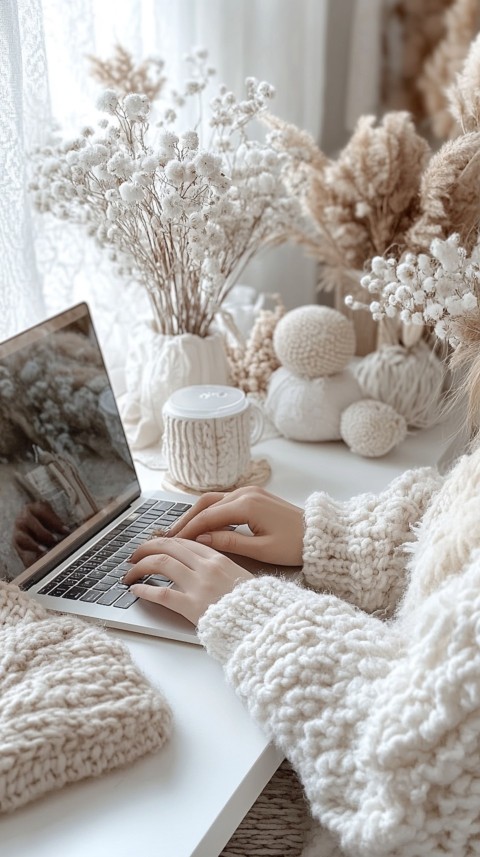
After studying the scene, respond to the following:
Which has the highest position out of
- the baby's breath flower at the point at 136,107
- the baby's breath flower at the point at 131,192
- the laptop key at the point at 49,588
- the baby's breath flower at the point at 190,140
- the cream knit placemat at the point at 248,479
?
the baby's breath flower at the point at 136,107

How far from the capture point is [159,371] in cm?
110

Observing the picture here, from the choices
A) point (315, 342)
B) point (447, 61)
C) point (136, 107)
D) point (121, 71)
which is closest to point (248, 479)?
point (315, 342)

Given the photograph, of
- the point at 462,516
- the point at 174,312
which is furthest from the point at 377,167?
the point at 462,516

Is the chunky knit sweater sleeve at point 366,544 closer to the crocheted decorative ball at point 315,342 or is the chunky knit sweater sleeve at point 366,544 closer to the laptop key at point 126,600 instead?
the laptop key at point 126,600

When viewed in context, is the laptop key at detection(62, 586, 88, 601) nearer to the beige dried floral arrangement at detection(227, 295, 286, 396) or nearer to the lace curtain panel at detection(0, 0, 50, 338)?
the lace curtain panel at detection(0, 0, 50, 338)

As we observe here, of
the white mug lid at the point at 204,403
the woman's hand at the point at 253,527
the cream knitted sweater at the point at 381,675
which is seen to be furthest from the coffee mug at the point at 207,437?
the cream knitted sweater at the point at 381,675

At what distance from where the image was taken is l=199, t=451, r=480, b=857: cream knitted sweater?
0.55 meters

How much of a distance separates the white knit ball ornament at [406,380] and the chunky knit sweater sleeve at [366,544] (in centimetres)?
33

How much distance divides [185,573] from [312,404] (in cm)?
43

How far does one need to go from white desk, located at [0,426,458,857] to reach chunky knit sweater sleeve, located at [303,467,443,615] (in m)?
0.15

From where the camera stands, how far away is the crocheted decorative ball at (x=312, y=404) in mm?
1148

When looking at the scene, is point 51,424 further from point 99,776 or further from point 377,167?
point 377,167

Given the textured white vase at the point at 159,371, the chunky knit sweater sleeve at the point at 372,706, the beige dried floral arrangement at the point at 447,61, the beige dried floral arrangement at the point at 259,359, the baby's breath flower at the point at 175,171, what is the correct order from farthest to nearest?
the beige dried floral arrangement at the point at 447,61, the beige dried floral arrangement at the point at 259,359, the textured white vase at the point at 159,371, the baby's breath flower at the point at 175,171, the chunky knit sweater sleeve at the point at 372,706

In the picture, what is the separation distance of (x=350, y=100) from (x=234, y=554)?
128cm
